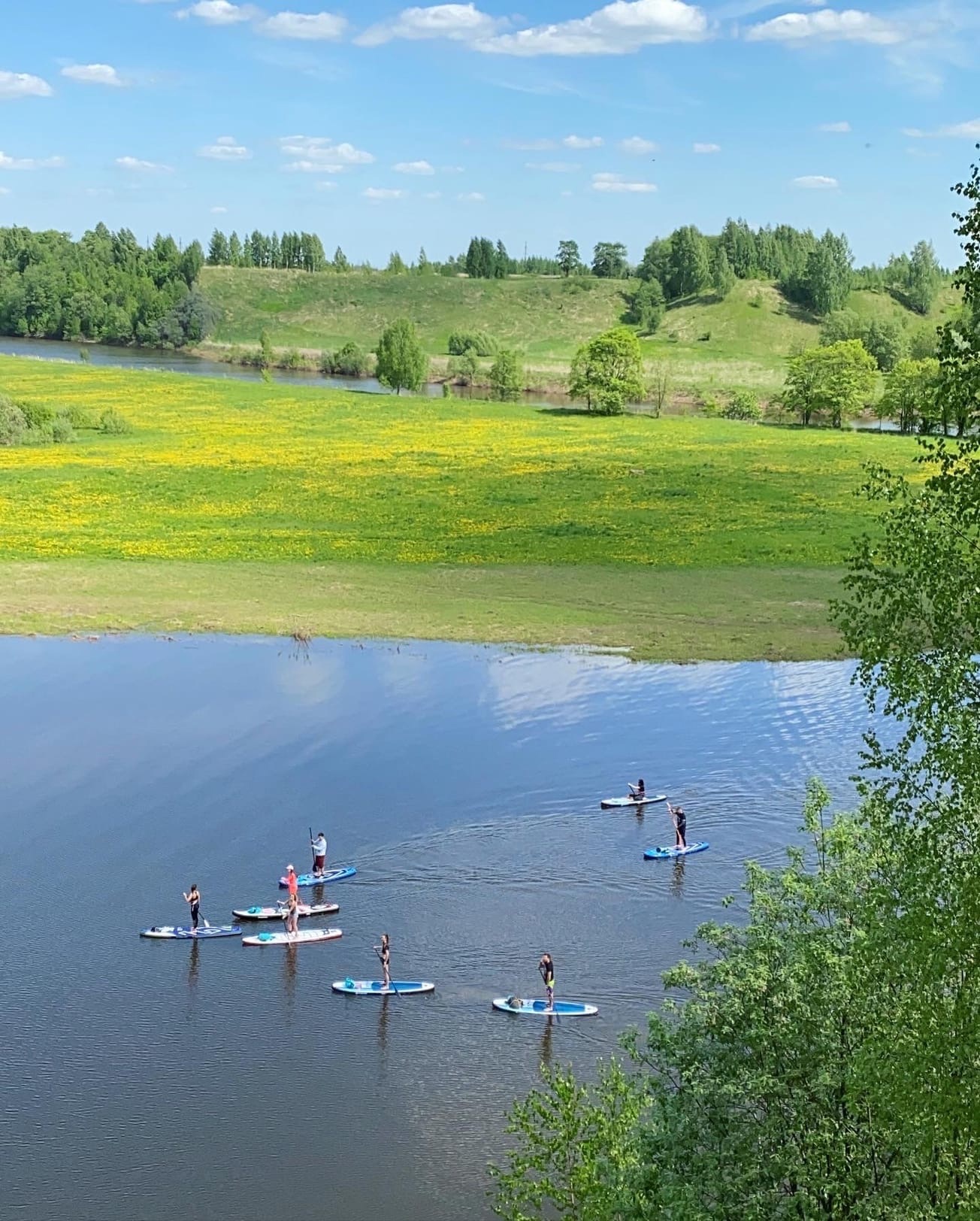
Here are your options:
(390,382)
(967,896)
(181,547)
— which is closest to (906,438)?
(390,382)

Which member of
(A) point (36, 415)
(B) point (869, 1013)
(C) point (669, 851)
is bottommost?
(C) point (669, 851)

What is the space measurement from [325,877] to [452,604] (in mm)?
32461

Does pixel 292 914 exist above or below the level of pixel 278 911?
above

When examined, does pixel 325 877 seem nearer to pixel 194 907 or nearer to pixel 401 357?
pixel 194 907

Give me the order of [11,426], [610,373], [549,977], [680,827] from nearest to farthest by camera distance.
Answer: [549,977] < [680,827] < [11,426] < [610,373]

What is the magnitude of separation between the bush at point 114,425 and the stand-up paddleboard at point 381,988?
108 meters

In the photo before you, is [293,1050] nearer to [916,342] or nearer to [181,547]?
[181,547]

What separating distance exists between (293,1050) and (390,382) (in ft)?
519

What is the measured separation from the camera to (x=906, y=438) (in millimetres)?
140000

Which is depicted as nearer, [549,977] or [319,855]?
[549,977]

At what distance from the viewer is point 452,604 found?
230 ft

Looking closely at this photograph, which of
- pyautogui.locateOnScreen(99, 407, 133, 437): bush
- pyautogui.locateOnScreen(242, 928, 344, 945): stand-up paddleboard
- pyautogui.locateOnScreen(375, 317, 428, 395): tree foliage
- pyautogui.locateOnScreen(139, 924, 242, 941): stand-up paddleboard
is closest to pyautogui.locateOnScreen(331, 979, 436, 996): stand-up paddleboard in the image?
pyautogui.locateOnScreen(242, 928, 344, 945): stand-up paddleboard

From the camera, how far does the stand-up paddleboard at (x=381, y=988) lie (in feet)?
108

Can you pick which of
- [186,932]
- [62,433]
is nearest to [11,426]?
[62,433]
